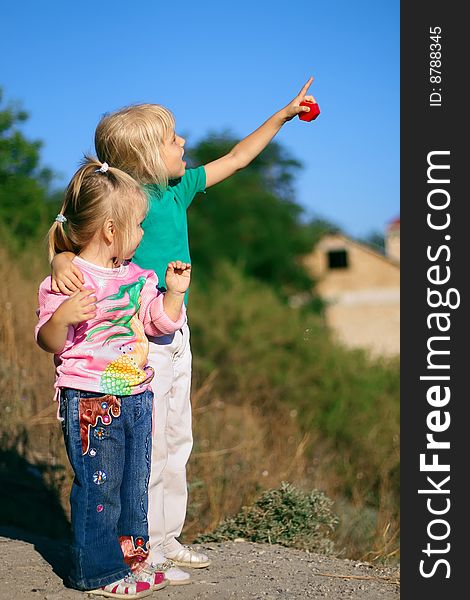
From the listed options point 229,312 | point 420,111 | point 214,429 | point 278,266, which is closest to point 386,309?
point 278,266

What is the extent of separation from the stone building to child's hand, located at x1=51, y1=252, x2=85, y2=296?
109ft

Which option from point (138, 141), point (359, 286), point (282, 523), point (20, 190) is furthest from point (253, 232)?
point (138, 141)

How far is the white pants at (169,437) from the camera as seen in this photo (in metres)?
4.08

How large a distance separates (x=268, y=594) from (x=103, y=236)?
1738 millimetres

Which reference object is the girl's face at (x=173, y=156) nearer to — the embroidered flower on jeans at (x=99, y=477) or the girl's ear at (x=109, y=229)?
the girl's ear at (x=109, y=229)

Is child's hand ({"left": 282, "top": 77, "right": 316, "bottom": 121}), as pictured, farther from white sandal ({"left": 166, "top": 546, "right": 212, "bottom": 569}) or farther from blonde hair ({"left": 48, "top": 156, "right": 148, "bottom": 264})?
white sandal ({"left": 166, "top": 546, "right": 212, "bottom": 569})

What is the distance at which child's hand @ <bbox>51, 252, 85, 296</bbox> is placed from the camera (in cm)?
367

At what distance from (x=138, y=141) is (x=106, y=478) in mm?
1456

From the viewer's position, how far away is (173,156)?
13.4 ft

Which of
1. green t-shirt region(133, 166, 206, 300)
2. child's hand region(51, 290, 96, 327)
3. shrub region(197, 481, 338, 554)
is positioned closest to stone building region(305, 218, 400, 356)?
shrub region(197, 481, 338, 554)

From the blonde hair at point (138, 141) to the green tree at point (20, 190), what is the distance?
23.9ft

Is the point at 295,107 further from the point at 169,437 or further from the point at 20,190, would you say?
the point at 20,190

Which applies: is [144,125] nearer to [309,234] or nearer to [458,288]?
[458,288]

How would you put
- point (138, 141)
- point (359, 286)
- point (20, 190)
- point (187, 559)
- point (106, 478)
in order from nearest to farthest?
point (106, 478) < point (138, 141) < point (187, 559) < point (20, 190) < point (359, 286)
